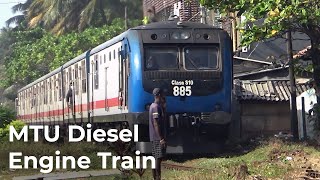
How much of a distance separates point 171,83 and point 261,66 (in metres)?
12.0

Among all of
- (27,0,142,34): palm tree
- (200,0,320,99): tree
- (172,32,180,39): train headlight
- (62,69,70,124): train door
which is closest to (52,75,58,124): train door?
(62,69,70,124): train door

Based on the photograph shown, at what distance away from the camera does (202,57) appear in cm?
1608

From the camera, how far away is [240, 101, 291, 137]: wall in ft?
75.5

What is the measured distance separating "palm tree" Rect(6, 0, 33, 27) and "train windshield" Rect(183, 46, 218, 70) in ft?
168

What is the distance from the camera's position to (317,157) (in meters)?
13.7

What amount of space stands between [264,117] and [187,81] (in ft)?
27.2

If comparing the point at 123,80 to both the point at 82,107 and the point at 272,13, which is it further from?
the point at 82,107

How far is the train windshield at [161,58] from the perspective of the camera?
51.8 ft

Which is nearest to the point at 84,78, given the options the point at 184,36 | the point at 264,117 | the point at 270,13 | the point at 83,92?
the point at 83,92

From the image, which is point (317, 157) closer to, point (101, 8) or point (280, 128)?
point (280, 128)

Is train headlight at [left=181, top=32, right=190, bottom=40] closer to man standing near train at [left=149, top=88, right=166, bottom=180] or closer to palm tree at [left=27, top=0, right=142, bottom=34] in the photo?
man standing near train at [left=149, top=88, right=166, bottom=180]

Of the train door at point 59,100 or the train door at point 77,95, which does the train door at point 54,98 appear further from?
the train door at point 77,95

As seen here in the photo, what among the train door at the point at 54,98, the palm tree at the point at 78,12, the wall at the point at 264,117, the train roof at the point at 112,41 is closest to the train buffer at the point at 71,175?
the train roof at the point at 112,41

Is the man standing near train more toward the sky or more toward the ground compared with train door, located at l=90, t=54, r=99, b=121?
more toward the ground
